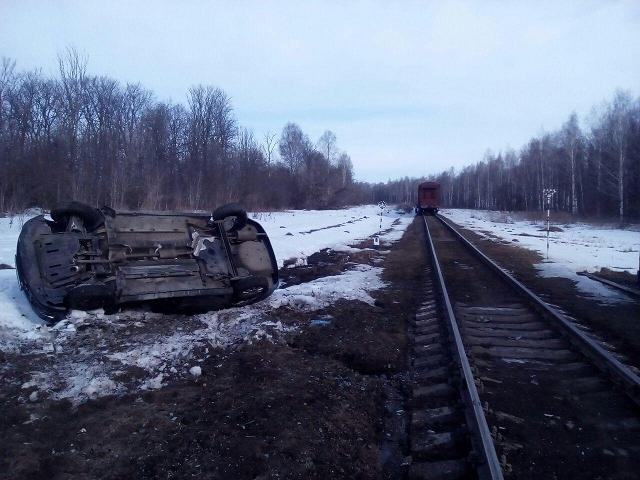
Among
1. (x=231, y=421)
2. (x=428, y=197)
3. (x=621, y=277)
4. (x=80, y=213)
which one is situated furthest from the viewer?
(x=428, y=197)

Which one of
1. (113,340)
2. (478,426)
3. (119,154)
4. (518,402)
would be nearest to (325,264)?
(113,340)

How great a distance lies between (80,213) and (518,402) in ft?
21.0

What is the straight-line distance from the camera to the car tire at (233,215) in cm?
878

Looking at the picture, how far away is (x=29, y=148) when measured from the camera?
117 feet

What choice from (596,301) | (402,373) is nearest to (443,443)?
(402,373)

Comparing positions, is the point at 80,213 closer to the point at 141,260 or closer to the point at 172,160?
the point at 141,260

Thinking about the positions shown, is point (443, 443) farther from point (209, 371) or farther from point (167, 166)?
point (167, 166)

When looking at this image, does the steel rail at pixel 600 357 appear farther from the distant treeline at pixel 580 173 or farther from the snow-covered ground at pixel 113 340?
the distant treeline at pixel 580 173

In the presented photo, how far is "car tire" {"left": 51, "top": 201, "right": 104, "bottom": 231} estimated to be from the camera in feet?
23.4

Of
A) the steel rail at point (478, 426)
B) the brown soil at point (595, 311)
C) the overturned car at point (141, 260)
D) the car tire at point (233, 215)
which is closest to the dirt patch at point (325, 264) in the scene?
the car tire at point (233, 215)

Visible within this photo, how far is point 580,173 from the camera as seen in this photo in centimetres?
6144

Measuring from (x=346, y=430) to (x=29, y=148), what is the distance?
128 ft

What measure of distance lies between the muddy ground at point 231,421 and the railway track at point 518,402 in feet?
1.48

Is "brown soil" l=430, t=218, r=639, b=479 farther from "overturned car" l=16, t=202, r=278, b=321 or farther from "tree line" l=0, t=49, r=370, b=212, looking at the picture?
"tree line" l=0, t=49, r=370, b=212
